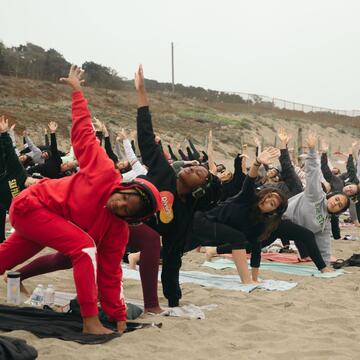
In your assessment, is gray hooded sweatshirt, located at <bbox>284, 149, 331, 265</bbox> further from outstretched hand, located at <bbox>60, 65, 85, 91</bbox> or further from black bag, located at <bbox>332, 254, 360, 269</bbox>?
outstretched hand, located at <bbox>60, 65, 85, 91</bbox>

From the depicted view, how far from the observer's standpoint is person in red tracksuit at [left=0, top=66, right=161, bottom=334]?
13.6ft

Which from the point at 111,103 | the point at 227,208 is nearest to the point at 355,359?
the point at 227,208

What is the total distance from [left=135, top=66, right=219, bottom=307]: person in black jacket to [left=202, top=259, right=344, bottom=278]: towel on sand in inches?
110

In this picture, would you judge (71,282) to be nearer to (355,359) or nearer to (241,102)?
(355,359)

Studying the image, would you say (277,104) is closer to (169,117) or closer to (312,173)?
(169,117)

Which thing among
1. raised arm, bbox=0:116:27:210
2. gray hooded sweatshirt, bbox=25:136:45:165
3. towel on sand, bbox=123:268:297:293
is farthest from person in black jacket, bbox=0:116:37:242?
gray hooded sweatshirt, bbox=25:136:45:165

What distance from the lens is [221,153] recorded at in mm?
36625

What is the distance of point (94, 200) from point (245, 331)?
1634 mm

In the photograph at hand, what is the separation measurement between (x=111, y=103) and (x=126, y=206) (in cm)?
3793

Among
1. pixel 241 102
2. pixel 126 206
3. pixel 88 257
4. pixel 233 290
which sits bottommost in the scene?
pixel 233 290

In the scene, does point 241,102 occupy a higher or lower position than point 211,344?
higher

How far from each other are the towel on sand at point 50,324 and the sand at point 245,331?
9 centimetres

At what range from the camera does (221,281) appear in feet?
23.0

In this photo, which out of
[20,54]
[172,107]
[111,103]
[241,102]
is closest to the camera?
[111,103]
